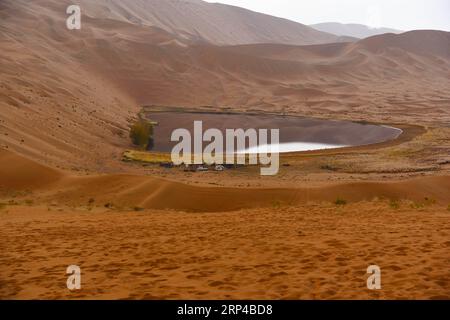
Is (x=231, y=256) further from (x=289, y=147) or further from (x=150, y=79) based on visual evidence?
(x=150, y=79)

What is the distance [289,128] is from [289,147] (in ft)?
34.3

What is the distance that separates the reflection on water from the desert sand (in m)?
2.97

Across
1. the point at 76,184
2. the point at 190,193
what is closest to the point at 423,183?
the point at 190,193

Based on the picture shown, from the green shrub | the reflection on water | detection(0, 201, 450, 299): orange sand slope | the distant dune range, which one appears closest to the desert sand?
detection(0, 201, 450, 299): orange sand slope

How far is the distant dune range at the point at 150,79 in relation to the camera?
33.7 meters

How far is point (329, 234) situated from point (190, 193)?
31.2ft

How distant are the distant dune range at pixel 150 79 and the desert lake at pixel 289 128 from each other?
411 cm

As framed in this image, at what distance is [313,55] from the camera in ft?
360

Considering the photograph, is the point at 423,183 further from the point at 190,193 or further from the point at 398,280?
the point at 398,280

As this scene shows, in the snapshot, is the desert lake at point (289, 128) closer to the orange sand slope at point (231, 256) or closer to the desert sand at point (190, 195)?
the desert sand at point (190, 195)

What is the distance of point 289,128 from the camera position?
162ft

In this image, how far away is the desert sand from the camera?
7371 mm

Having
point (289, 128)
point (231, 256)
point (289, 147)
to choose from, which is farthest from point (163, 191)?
point (289, 128)
